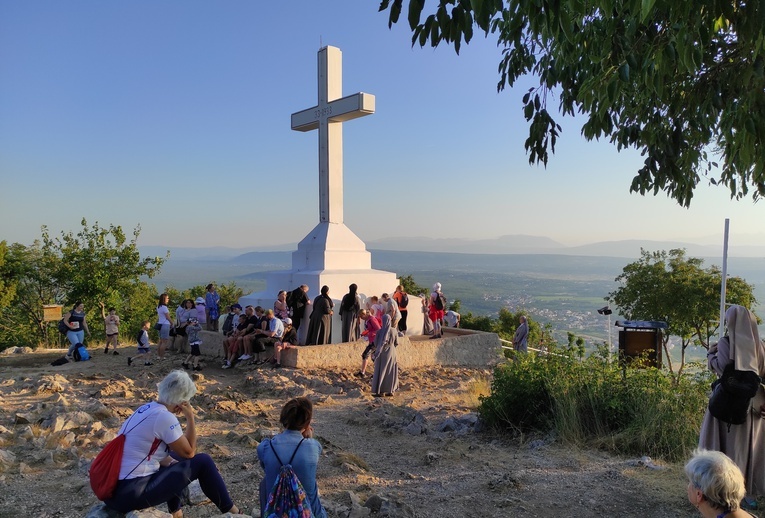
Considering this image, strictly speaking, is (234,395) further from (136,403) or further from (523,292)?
(523,292)

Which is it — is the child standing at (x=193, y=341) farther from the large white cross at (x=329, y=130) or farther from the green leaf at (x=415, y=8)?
the green leaf at (x=415, y=8)

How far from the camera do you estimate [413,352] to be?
11.8 m

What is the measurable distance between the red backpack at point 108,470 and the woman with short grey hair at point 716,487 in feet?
9.66

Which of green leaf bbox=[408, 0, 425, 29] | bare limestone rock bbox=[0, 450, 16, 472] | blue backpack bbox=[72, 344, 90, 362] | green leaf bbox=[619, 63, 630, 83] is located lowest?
blue backpack bbox=[72, 344, 90, 362]

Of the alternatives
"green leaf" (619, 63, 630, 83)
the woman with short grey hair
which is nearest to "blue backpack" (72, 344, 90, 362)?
"green leaf" (619, 63, 630, 83)

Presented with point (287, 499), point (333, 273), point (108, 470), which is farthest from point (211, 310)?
point (287, 499)

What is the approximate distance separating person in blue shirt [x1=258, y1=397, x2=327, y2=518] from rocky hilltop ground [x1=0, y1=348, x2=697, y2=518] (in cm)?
70

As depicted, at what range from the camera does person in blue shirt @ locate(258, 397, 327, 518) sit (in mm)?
3279

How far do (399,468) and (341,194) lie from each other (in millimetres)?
9801

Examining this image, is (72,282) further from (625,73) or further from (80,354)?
(625,73)

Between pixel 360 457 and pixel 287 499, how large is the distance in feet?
8.98

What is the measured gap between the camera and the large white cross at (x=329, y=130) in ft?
45.8

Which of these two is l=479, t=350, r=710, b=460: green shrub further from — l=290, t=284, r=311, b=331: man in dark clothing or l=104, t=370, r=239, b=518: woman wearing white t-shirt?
l=290, t=284, r=311, b=331: man in dark clothing

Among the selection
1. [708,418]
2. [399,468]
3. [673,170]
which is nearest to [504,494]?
[399,468]
